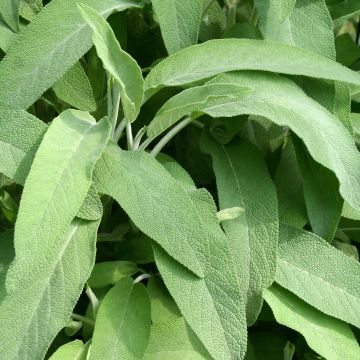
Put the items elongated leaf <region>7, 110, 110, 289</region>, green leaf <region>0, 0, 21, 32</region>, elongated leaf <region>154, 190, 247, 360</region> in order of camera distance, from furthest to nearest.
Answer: green leaf <region>0, 0, 21, 32</region> < elongated leaf <region>154, 190, 247, 360</region> < elongated leaf <region>7, 110, 110, 289</region>

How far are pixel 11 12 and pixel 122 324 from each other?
0.44 m

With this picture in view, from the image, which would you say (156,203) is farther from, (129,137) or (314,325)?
(314,325)

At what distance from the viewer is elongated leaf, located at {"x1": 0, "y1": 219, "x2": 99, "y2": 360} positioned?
0.83m

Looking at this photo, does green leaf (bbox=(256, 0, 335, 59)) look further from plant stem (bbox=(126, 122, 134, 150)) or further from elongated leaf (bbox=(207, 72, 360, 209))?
plant stem (bbox=(126, 122, 134, 150))

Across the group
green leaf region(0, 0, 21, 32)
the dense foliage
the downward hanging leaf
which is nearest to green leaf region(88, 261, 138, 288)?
the dense foliage

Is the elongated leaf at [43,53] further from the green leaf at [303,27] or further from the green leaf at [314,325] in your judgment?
the green leaf at [314,325]

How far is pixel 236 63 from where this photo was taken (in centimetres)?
92

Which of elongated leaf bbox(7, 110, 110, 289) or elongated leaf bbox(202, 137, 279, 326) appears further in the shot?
elongated leaf bbox(202, 137, 279, 326)

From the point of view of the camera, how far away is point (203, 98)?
2.77 feet

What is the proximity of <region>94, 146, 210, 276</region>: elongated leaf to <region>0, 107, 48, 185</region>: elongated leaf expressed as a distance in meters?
0.08

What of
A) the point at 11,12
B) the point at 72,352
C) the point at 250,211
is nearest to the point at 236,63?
the point at 250,211

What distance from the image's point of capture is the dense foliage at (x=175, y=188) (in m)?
0.83

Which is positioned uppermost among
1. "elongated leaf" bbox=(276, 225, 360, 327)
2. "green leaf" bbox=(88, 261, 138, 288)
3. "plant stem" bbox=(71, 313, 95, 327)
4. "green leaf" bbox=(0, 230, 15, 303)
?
"green leaf" bbox=(0, 230, 15, 303)

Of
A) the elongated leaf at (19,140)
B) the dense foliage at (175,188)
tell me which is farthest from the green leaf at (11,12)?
the elongated leaf at (19,140)
